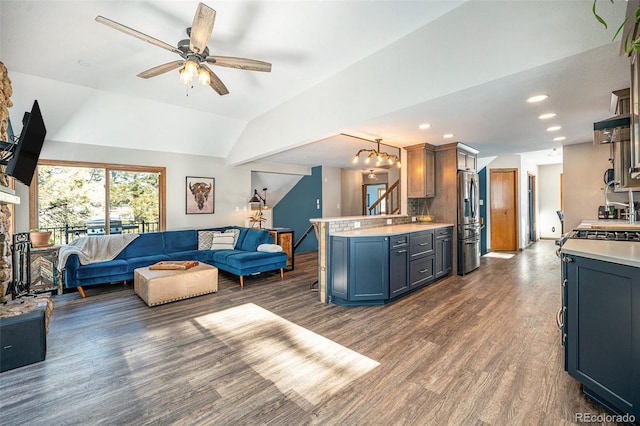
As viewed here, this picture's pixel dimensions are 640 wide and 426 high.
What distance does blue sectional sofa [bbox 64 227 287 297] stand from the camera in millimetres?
4047

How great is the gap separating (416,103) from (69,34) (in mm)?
3319

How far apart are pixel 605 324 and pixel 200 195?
6.18 m

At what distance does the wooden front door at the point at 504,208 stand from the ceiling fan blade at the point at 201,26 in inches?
306

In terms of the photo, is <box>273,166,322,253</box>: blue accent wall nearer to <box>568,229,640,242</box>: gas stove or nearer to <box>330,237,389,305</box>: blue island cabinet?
<box>330,237,389,305</box>: blue island cabinet

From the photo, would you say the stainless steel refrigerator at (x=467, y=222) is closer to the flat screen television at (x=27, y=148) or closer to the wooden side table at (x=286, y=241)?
the wooden side table at (x=286, y=241)

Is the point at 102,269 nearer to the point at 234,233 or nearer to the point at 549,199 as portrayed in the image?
the point at 234,233

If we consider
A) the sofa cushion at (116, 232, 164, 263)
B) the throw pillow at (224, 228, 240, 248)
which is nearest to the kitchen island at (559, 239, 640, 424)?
the throw pillow at (224, 228, 240, 248)

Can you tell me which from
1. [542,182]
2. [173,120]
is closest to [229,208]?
[173,120]

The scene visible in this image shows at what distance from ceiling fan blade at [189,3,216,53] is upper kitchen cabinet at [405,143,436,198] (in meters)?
3.66

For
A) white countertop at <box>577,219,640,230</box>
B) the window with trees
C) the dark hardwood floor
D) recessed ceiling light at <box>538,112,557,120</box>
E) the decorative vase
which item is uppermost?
recessed ceiling light at <box>538,112,557,120</box>

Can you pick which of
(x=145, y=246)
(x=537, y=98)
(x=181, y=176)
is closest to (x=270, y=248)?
(x=145, y=246)

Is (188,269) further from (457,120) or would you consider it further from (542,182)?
(542,182)

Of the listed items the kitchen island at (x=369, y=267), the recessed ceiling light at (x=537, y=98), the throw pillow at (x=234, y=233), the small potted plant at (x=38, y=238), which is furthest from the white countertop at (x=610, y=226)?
the small potted plant at (x=38, y=238)

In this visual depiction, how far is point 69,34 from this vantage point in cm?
270
